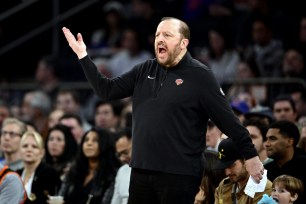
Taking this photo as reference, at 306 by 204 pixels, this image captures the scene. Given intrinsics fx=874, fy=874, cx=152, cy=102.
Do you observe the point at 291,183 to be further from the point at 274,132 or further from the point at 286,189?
the point at 274,132

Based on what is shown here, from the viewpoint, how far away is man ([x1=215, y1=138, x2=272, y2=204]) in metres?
7.32

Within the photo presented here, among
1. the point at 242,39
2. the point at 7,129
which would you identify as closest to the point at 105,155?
the point at 7,129

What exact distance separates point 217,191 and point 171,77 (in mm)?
1743

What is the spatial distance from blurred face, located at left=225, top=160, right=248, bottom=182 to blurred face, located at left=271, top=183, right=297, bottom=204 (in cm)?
28

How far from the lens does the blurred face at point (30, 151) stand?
9.72 metres

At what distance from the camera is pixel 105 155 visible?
951cm

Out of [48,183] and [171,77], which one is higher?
[171,77]

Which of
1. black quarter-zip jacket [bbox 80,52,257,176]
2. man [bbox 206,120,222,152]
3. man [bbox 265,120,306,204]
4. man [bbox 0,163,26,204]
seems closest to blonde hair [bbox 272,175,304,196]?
man [bbox 265,120,306,204]

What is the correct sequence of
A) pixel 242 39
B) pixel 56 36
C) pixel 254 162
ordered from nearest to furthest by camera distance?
pixel 254 162, pixel 242 39, pixel 56 36

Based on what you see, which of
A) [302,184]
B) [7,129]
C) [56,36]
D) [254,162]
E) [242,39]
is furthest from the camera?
[56,36]

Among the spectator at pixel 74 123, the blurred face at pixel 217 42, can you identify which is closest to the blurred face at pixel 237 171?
the spectator at pixel 74 123

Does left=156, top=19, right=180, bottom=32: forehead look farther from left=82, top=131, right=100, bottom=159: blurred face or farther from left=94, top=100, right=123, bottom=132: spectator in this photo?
left=94, top=100, right=123, bottom=132: spectator

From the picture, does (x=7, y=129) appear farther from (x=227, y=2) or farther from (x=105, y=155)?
(x=227, y=2)

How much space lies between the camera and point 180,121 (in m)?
6.07
